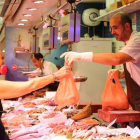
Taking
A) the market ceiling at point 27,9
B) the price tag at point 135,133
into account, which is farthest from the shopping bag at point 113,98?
the market ceiling at point 27,9

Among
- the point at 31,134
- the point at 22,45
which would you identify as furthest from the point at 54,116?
the point at 22,45

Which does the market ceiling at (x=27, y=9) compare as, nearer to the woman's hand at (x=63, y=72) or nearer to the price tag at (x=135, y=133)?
the woman's hand at (x=63, y=72)

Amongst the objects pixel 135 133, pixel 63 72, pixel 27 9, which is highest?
pixel 27 9

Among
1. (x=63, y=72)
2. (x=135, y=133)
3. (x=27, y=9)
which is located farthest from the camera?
(x=27, y=9)

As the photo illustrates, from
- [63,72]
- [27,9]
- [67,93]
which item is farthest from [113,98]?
[27,9]

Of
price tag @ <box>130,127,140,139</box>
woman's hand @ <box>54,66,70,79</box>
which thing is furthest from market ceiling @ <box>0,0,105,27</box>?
price tag @ <box>130,127,140,139</box>

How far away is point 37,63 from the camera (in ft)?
24.4

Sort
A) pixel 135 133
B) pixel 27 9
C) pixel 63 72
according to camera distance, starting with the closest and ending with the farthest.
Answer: pixel 135 133 → pixel 63 72 → pixel 27 9

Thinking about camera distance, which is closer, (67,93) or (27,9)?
(67,93)

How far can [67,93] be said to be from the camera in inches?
116

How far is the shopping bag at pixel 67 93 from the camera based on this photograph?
2.93 m

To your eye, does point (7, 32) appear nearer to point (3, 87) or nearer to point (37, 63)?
point (37, 63)

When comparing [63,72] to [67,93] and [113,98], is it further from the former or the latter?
[113,98]

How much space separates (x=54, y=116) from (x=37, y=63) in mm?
4401
